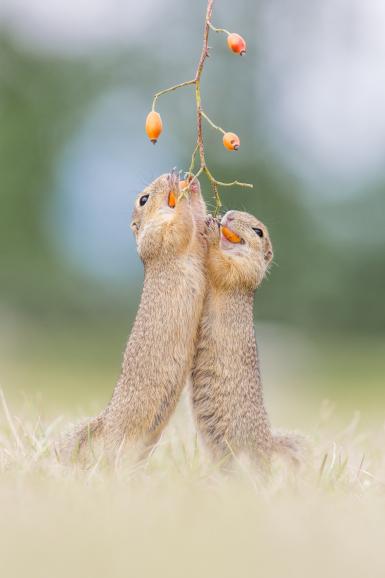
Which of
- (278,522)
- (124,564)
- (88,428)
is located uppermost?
(88,428)

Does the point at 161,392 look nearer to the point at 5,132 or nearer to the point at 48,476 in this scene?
the point at 48,476

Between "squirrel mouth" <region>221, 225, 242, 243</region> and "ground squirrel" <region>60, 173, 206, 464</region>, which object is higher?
"squirrel mouth" <region>221, 225, 242, 243</region>

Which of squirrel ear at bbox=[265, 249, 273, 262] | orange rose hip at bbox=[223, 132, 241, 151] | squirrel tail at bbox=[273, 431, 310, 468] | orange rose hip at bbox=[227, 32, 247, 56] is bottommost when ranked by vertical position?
squirrel tail at bbox=[273, 431, 310, 468]

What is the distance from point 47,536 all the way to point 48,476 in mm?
1036

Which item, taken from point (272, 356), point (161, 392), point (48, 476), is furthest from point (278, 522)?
point (272, 356)

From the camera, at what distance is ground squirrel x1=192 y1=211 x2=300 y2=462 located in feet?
14.0

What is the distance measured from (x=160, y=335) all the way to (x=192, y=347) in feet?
0.50

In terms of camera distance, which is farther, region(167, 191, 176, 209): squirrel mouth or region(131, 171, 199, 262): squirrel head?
region(167, 191, 176, 209): squirrel mouth

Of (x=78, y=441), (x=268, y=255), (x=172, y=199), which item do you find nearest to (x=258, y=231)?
(x=268, y=255)

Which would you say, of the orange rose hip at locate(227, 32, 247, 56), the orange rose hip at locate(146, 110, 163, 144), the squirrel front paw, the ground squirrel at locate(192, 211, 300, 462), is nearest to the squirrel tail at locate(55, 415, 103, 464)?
the ground squirrel at locate(192, 211, 300, 462)

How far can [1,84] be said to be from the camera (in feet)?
51.6

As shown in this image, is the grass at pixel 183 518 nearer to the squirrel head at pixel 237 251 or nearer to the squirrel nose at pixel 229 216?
the squirrel head at pixel 237 251

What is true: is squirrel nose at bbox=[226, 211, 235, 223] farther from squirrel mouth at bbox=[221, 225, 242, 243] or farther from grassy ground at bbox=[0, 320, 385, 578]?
grassy ground at bbox=[0, 320, 385, 578]

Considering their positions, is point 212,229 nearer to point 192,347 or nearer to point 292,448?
point 192,347
